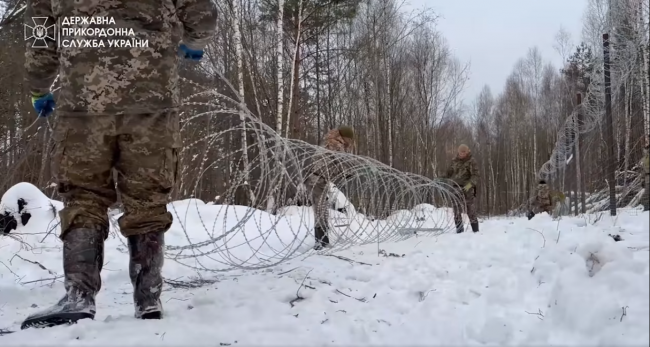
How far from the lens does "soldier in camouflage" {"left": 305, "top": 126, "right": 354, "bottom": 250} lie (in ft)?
15.4

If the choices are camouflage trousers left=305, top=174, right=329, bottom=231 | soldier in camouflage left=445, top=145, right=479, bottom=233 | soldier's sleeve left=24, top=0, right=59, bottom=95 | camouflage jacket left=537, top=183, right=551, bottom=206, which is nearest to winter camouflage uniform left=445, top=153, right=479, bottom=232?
soldier in camouflage left=445, top=145, right=479, bottom=233

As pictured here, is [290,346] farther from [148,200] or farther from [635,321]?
[635,321]

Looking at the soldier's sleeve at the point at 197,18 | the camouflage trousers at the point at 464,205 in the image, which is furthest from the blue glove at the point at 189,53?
the camouflage trousers at the point at 464,205

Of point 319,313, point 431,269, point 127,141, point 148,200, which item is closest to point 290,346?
point 319,313

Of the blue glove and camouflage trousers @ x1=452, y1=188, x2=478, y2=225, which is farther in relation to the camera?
camouflage trousers @ x1=452, y1=188, x2=478, y2=225

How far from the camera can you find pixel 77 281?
1784 mm

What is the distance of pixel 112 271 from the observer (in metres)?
3.20

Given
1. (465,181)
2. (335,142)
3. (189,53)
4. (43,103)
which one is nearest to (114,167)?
(43,103)

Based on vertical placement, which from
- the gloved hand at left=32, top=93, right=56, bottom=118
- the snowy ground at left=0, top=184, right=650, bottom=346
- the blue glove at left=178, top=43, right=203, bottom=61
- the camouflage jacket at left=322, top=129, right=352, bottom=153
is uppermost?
the blue glove at left=178, top=43, right=203, bottom=61

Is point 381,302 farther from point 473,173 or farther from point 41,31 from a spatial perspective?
point 473,173

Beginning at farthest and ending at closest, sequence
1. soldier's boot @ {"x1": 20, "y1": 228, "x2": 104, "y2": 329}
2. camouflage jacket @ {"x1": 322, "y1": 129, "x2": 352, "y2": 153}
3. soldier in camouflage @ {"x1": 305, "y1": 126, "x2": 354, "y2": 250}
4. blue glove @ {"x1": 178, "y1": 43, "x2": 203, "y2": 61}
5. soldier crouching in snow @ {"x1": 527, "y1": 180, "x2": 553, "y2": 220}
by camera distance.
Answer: soldier crouching in snow @ {"x1": 527, "y1": 180, "x2": 553, "y2": 220}, camouflage jacket @ {"x1": 322, "y1": 129, "x2": 352, "y2": 153}, soldier in camouflage @ {"x1": 305, "y1": 126, "x2": 354, "y2": 250}, blue glove @ {"x1": 178, "y1": 43, "x2": 203, "y2": 61}, soldier's boot @ {"x1": 20, "y1": 228, "x2": 104, "y2": 329}

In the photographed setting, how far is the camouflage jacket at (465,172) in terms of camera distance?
26.2 ft

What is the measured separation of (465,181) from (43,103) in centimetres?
689

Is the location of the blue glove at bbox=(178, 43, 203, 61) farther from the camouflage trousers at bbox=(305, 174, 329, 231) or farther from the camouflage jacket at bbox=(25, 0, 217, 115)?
the camouflage trousers at bbox=(305, 174, 329, 231)
